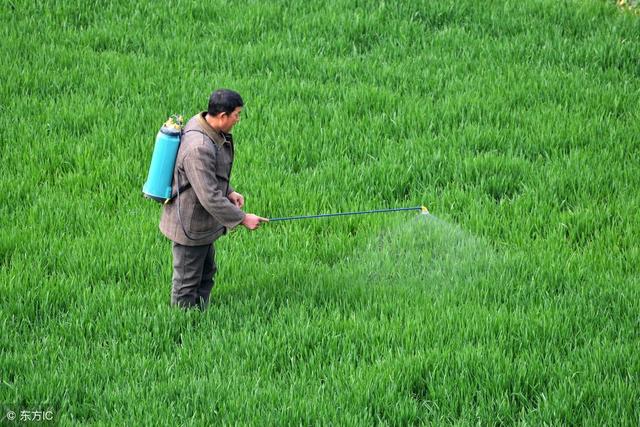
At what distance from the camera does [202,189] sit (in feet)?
17.9

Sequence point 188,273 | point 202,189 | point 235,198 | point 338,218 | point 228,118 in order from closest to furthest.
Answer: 1. point 202,189
2. point 228,118
3. point 188,273
4. point 235,198
5. point 338,218

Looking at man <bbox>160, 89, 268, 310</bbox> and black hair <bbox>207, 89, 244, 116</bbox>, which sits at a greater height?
black hair <bbox>207, 89, 244, 116</bbox>

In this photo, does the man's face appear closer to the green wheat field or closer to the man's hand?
the man's hand

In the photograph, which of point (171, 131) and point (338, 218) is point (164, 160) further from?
point (338, 218)

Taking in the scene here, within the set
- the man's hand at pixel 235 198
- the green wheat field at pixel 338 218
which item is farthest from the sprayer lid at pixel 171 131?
the green wheat field at pixel 338 218

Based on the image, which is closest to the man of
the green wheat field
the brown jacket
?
the brown jacket

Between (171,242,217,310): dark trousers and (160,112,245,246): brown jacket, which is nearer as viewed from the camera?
(160,112,245,246): brown jacket

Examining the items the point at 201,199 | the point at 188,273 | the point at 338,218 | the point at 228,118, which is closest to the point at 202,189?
the point at 201,199

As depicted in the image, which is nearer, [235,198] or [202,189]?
[202,189]

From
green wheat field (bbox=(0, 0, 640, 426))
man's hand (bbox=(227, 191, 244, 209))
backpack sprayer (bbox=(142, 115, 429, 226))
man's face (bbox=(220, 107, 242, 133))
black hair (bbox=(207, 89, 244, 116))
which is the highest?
black hair (bbox=(207, 89, 244, 116))

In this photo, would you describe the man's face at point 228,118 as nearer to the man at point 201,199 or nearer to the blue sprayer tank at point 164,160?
the man at point 201,199

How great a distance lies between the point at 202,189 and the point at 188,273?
555mm

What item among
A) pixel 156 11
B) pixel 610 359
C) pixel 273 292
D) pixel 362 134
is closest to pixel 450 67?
pixel 362 134

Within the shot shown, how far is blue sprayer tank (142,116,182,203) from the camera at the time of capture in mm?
5512
